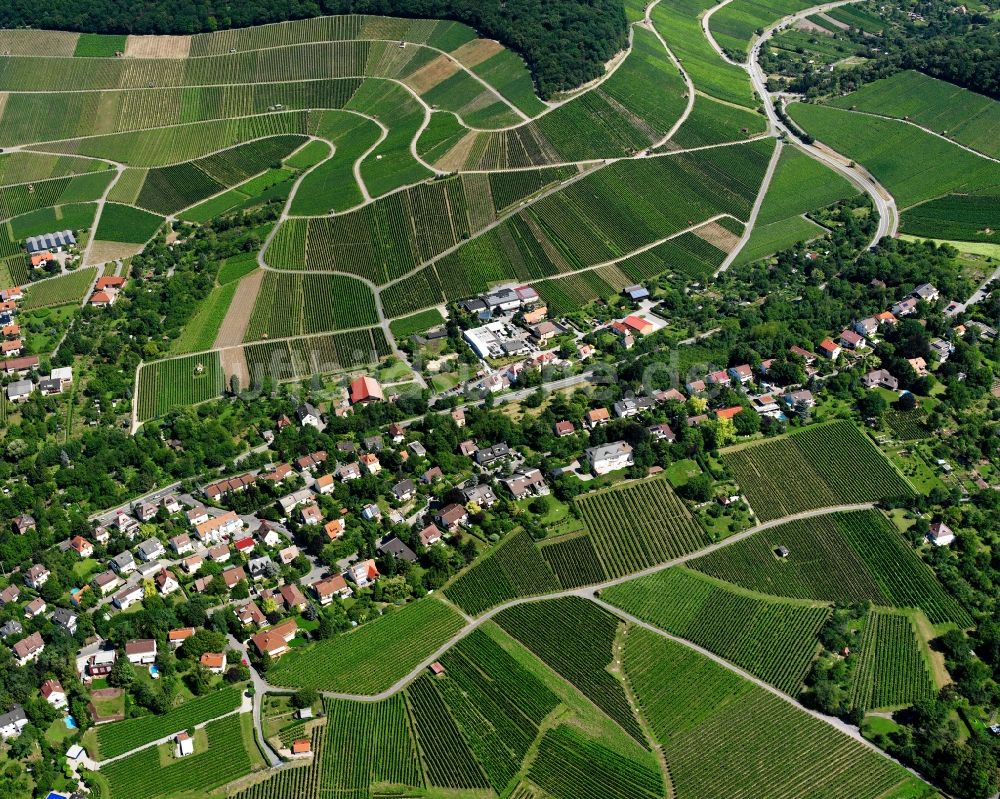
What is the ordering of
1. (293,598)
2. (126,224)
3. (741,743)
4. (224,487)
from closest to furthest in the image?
(741,743), (293,598), (224,487), (126,224)

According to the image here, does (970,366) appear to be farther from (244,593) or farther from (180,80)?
(180,80)

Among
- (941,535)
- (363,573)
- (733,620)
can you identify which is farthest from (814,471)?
(363,573)

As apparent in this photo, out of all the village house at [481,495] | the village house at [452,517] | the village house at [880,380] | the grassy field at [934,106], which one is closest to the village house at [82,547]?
the village house at [452,517]

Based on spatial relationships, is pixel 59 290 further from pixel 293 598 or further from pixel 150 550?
pixel 293 598

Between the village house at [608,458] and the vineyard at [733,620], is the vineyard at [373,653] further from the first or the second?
the village house at [608,458]

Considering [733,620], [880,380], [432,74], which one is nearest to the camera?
[733,620]

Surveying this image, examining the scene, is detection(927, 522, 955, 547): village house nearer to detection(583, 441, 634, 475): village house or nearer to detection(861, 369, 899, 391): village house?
detection(861, 369, 899, 391): village house

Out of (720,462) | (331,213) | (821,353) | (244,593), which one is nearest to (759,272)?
(821,353)

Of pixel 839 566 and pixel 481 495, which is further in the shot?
pixel 481 495
